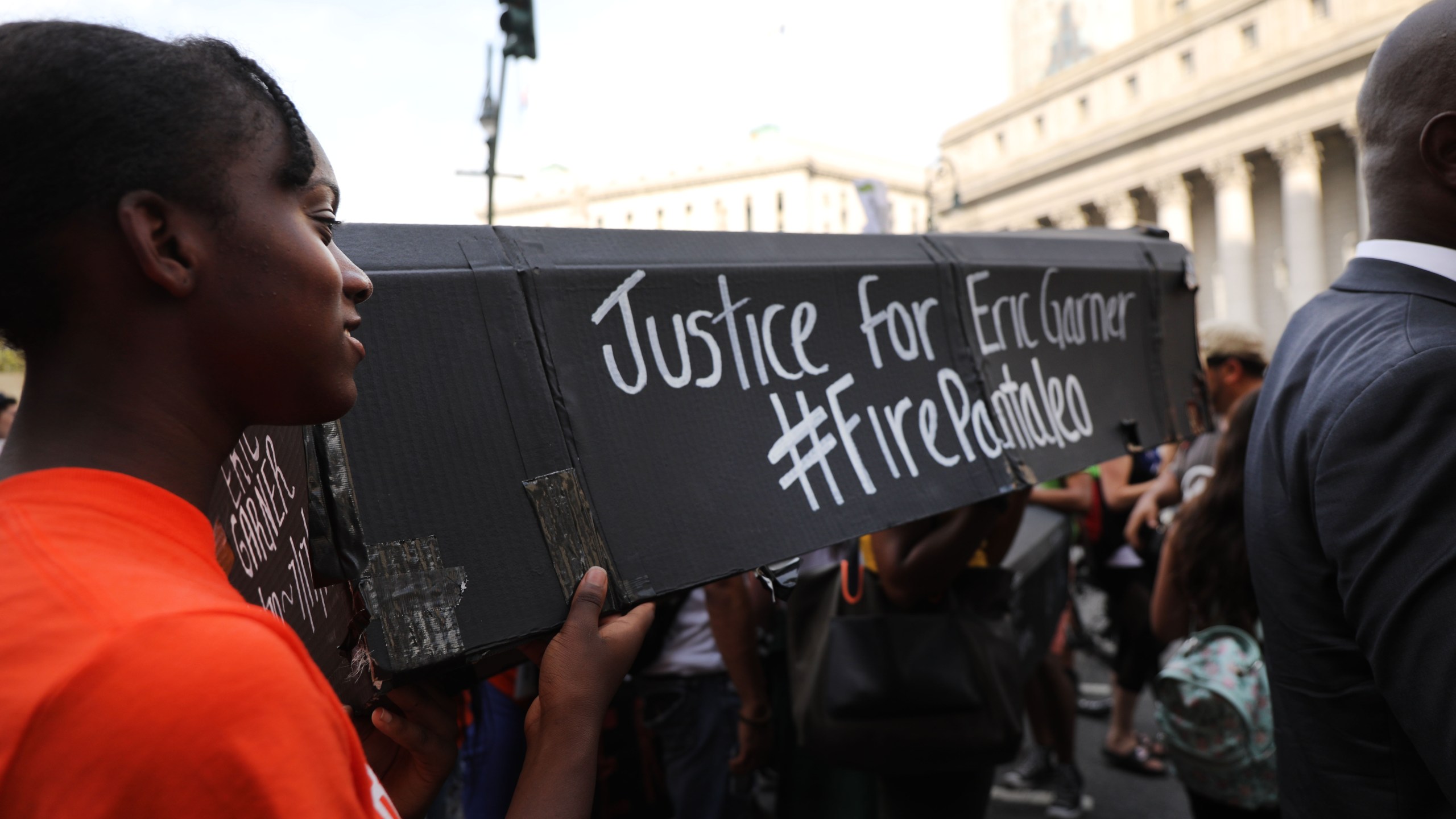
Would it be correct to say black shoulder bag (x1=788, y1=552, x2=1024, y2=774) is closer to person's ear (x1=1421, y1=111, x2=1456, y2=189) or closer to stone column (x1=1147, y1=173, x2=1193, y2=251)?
person's ear (x1=1421, y1=111, x2=1456, y2=189)

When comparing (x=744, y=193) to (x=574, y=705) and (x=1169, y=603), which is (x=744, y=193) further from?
(x=574, y=705)

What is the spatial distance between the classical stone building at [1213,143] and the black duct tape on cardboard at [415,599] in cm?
2432

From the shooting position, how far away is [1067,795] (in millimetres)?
4371

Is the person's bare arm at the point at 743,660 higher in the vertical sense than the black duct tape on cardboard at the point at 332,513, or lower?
lower

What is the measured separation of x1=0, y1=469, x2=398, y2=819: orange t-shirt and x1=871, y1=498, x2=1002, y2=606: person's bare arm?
1917mm

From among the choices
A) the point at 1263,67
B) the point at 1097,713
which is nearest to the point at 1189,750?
the point at 1097,713

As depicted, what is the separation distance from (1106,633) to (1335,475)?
5681 mm

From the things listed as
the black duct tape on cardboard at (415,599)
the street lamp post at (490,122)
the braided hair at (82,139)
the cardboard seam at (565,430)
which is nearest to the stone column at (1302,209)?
the street lamp post at (490,122)

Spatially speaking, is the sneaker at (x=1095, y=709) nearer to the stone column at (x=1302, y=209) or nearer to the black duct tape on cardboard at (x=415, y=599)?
the black duct tape on cardboard at (x=415, y=599)

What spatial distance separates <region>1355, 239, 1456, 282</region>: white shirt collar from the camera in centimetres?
145

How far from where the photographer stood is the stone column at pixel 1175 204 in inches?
1368

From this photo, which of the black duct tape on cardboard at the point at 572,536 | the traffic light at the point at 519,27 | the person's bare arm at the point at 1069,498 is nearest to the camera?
the black duct tape on cardboard at the point at 572,536

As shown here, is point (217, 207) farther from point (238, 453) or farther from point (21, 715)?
point (238, 453)

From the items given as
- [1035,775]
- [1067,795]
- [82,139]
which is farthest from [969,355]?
[1035,775]
